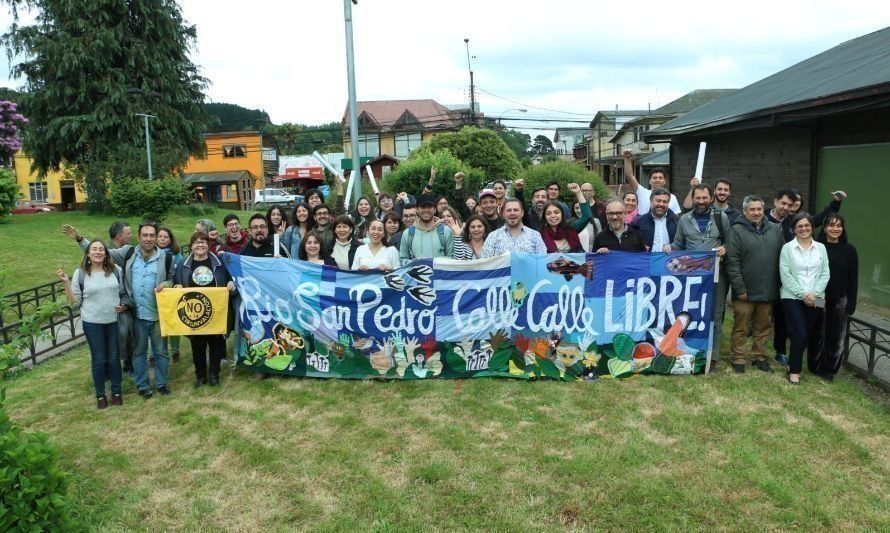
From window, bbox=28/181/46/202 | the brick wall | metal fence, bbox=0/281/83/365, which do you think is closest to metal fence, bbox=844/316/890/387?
the brick wall

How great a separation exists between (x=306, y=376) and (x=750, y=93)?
13644mm

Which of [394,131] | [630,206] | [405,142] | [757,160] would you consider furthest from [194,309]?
[405,142]

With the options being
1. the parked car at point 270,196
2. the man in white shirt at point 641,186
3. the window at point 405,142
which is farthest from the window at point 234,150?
the man in white shirt at point 641,186

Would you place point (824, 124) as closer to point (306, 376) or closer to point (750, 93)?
point (750, 93)

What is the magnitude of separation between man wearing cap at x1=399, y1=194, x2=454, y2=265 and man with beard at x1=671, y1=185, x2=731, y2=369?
2.53 m

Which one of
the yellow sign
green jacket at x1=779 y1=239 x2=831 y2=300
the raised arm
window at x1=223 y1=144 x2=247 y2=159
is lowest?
the yellow sign

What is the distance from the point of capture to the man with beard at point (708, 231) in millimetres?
6497

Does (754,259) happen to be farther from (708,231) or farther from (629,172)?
(629,172)

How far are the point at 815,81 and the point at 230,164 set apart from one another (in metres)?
49.3

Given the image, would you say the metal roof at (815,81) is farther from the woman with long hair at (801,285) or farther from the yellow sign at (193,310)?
the yellow sign at (193,310)

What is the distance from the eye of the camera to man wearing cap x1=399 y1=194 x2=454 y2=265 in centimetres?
698

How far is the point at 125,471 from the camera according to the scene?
482 centimetres

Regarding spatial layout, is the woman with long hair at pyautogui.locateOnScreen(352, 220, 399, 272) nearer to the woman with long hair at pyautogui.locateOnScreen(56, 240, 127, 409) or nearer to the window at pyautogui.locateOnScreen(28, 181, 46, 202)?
the woman with long hair at pyautogui.locateOnScreen(56, 240, 127, 409)

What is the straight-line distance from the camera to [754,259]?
6301 mm
